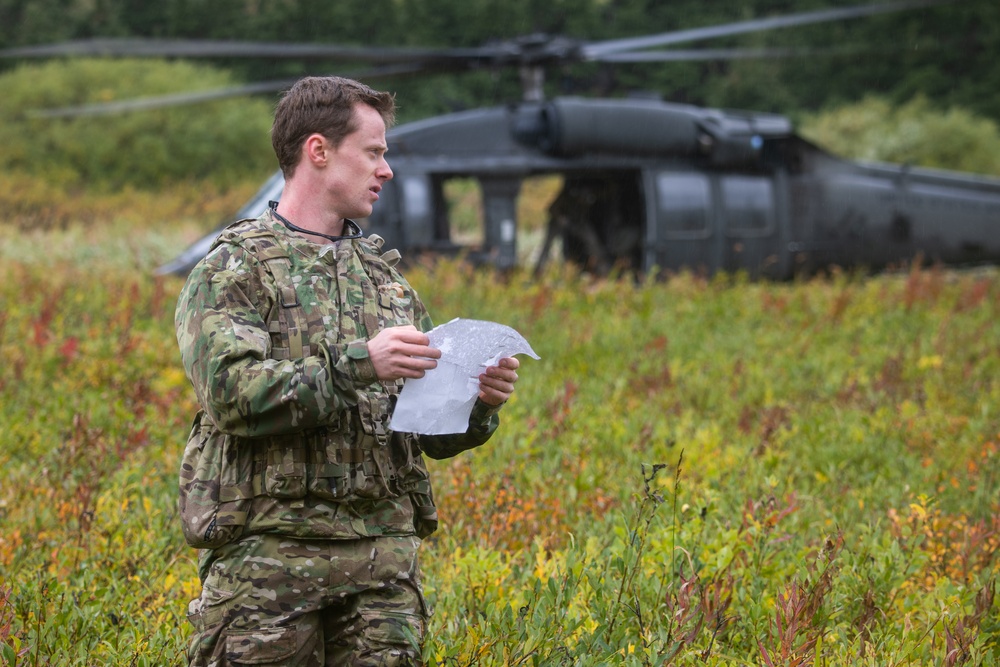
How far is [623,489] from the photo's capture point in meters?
5.15

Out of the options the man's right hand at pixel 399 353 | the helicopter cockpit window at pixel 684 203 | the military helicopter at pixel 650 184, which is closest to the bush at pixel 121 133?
the military helicopter at pixel 650 184

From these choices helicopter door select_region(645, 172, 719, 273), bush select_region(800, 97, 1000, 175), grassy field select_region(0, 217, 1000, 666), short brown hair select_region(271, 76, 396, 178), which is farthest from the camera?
bush select_region(800, 97, 1000, 175)

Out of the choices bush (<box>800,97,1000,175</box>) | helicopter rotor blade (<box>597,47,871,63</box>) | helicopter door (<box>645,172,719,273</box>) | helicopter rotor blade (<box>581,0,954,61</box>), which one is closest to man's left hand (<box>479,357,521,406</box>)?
helicopter rotor blade (<box>581,0,954,61</box>)

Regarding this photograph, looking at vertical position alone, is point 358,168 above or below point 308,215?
above

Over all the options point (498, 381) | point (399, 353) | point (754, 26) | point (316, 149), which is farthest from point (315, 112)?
point (754, 26)

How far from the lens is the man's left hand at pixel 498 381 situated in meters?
2.46

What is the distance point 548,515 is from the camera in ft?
15.6

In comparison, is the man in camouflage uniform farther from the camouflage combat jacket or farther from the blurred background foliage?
the blurred background foliage

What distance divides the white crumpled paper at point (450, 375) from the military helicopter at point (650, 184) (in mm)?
7777

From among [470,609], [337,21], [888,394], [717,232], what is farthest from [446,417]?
[337,21]

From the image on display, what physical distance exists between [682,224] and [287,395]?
1110 centimetres

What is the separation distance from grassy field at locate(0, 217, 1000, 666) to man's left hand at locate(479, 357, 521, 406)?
61 centimetres

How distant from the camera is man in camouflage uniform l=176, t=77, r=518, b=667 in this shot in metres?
2.25

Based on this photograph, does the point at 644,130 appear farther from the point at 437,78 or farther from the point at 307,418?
the point at 437,78
